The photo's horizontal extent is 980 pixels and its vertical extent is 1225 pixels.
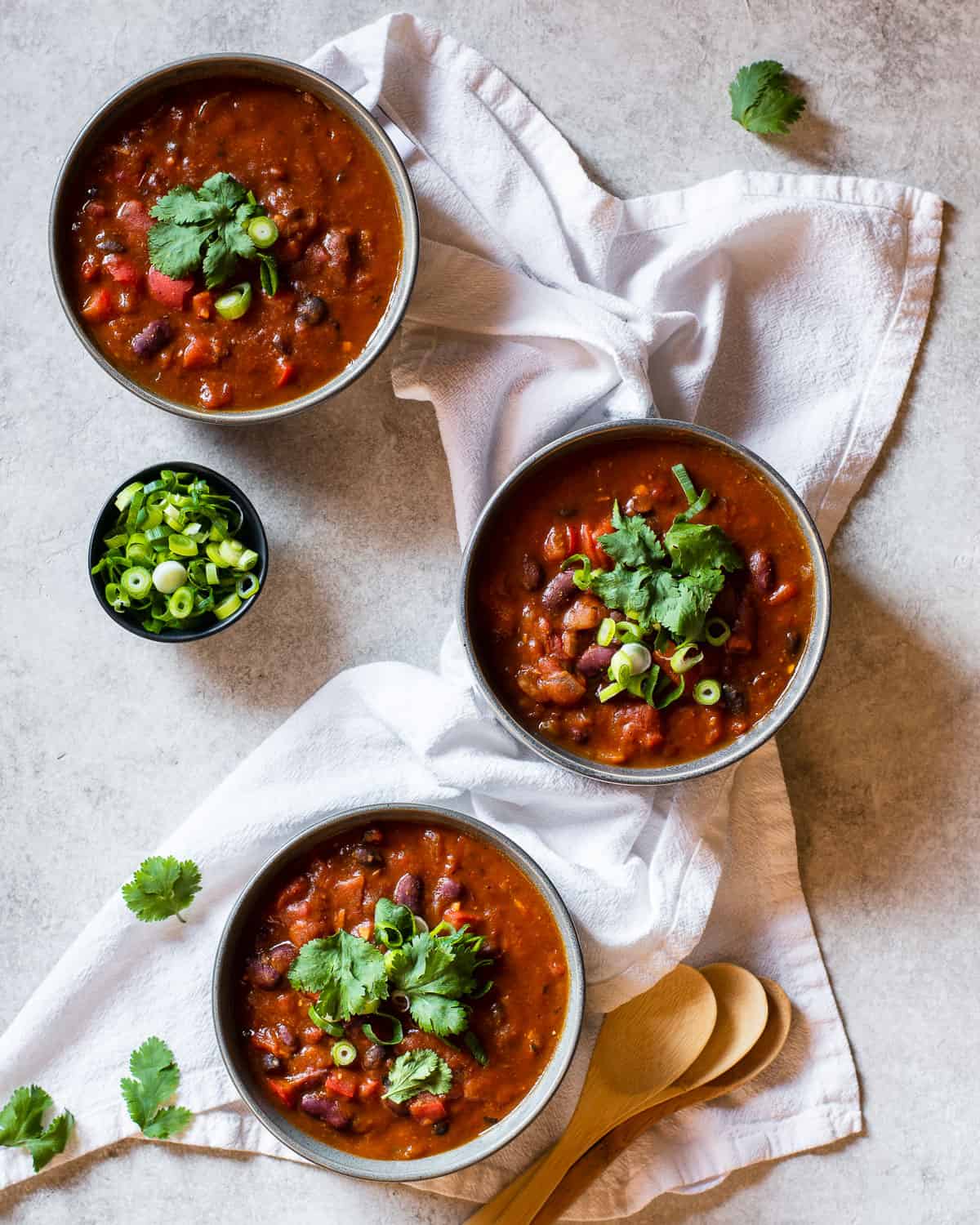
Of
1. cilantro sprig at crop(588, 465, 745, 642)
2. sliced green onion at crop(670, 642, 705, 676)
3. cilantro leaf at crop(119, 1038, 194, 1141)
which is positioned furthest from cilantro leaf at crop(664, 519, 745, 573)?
cilantro leaf at crop(119, 1038, 194, 1141)

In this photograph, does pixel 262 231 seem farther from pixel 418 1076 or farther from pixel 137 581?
pixel 418 1076

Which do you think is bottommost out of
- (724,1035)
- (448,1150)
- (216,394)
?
(724,1035)

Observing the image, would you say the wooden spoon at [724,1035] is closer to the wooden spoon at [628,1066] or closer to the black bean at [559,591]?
the wooden spoon at [628,1066]

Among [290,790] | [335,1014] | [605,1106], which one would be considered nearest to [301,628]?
[290,790]

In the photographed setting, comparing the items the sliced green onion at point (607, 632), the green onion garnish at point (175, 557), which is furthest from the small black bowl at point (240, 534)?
the sliced green onion at point (607, 632)

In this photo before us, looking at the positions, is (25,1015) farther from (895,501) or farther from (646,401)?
(895,501)

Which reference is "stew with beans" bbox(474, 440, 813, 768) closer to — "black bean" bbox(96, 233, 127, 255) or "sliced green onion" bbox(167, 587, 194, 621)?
"sliced green onion" bbox(167, 587, 194, 621)

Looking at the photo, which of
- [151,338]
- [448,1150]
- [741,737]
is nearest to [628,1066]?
[448,1150]
